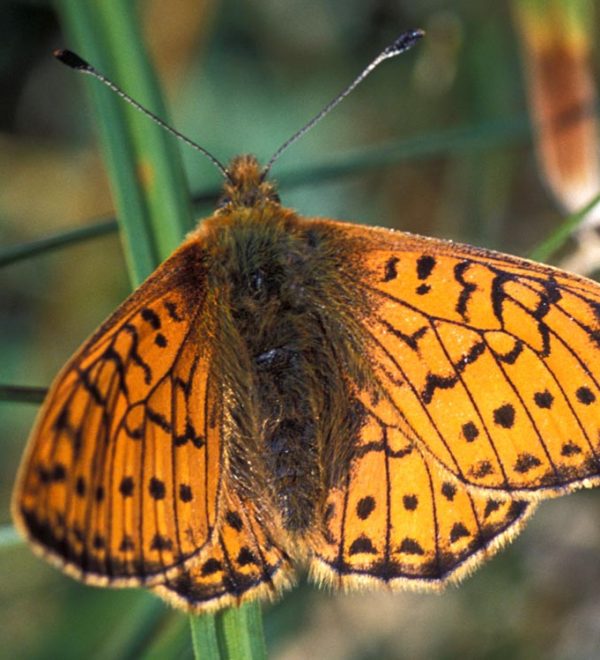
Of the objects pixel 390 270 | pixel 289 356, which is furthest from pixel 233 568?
pixel 390 270

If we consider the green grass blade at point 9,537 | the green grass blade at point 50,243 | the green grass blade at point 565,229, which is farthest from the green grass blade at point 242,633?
the green grass blade at point 565,229

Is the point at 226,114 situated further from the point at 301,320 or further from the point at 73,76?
the point at 301,320

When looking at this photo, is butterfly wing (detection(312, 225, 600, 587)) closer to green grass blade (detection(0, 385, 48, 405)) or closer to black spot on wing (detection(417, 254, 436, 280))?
black spot on wing (detection(417, 254, 436, 280))

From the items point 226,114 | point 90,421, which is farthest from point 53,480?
point 226,114

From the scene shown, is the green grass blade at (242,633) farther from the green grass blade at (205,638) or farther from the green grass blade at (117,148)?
the green grass blade at (117,148)

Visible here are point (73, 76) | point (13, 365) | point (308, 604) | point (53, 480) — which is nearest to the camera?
point (53, 480)

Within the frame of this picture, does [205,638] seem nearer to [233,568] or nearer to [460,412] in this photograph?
[233,568]

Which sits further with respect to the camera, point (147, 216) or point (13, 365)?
point (13, 365)
